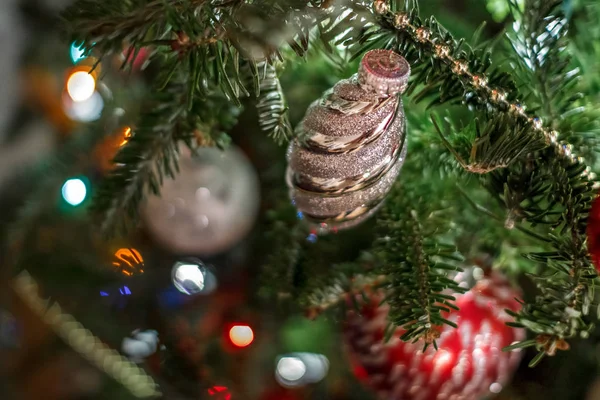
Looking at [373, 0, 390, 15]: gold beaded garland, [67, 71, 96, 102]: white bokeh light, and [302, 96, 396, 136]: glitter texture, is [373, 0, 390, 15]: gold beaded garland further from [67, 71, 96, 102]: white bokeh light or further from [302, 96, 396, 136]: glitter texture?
[67, 71, 96, 102]: white bokeh light

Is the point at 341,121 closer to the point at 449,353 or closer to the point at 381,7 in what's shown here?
the point at 381,7

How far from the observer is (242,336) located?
1.95 ft

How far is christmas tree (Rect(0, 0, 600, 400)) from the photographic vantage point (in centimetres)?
27

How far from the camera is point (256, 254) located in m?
0.65

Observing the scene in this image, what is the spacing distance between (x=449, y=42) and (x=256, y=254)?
430mm

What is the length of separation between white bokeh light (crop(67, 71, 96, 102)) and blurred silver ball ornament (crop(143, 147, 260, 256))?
9.6 inches

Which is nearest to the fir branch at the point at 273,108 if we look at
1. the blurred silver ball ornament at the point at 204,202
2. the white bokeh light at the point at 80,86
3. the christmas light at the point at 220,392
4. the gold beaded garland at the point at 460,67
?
the gold beaded garland at the point at 460,67

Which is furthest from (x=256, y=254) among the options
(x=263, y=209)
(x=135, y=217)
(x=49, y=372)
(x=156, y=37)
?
(x=49, y=372)

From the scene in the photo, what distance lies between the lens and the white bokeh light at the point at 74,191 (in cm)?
62

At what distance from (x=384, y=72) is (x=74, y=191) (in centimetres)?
50

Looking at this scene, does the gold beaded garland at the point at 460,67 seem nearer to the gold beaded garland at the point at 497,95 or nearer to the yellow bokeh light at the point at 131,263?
the gold beaded garland at the point at 497,95

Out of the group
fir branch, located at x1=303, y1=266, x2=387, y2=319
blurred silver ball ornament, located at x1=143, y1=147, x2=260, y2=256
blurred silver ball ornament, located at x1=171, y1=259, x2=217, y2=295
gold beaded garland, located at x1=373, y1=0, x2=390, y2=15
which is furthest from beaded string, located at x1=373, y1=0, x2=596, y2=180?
blurred silver ball ornament, located at x1=171, y1=259, x2=217, y2=295

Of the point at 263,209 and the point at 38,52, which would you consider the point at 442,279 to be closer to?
the point at 263,209

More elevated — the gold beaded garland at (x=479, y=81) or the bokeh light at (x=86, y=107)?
the bokeh light at (x=86, y=107)
